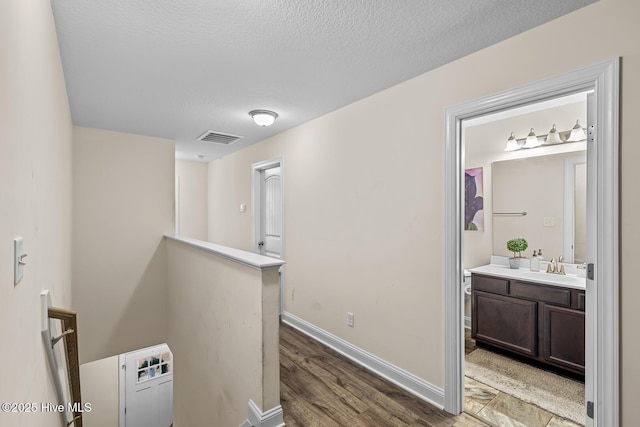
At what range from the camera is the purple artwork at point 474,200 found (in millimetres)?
3738

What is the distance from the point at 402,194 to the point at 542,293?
1.61 metres

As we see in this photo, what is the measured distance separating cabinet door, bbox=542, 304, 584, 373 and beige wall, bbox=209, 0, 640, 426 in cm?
127

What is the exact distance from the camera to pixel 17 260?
3.17 feet

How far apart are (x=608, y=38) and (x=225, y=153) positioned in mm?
4556

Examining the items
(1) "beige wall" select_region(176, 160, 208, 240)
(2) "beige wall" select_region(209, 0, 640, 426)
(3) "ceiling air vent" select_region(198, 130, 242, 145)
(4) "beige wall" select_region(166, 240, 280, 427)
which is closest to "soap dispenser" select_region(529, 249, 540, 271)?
(2) "beige wall" select_region(209, 0, 640, 426)

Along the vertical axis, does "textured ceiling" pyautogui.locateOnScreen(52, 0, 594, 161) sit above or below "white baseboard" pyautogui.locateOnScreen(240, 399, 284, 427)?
above

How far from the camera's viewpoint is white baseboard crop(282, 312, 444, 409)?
2201 mm

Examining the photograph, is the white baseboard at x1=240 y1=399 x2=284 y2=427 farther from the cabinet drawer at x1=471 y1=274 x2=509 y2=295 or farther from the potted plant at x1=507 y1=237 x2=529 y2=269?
the potted plant at x1=507 y1=237 x2=529 y2=269

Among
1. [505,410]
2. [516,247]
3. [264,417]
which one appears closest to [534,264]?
[516,247]

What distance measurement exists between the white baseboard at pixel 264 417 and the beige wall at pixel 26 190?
0.99 m

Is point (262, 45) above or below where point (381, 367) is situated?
above

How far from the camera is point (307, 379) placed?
254 cm

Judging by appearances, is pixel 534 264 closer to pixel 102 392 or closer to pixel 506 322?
pixel 506 322

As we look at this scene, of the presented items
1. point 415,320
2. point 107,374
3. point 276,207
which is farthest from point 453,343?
point 107,374
